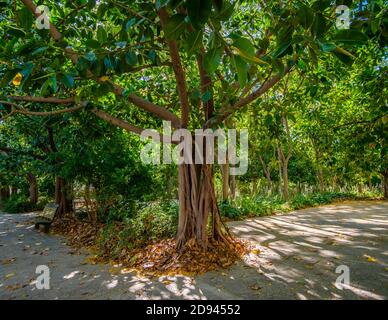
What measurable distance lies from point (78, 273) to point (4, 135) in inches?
322

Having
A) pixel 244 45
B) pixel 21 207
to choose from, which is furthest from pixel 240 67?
pixel 21 207

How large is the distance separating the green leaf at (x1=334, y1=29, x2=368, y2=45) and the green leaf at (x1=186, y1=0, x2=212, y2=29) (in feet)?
2.36

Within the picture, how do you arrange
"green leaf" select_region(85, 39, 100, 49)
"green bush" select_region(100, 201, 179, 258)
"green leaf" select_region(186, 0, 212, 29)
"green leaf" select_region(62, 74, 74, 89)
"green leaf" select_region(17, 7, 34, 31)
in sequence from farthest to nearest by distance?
"green bush" select_region(100, 201, 179, 258), "green leaf" select_region(85, 39, 100, 49), "green leaf" select_region(62, 74, 74, 89), "green leaf" select_region(17, 7, 34, 31), "green leaf" select_region(186, 0, 212, 29)

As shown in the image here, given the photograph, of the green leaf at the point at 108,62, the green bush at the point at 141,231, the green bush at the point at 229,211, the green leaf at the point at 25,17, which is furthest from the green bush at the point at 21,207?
the green leaf at the point at 25,17

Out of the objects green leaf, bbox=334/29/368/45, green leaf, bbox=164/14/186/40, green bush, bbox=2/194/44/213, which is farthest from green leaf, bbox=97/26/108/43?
green bush, bbox=2/194/44/213

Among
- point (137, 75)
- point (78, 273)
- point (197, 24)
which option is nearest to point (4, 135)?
point (137, 75)

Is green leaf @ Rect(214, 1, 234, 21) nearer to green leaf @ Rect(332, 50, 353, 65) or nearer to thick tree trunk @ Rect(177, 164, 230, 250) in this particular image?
green leaf @ Rect(332, 50, 353, 65)

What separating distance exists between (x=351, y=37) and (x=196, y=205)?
13.5 ft

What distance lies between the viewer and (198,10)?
100cm

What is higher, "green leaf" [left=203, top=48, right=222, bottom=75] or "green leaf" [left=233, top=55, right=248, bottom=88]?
"green leaf" [left=203, top=48, right=222, bottom=75]

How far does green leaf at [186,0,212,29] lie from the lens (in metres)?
0.98

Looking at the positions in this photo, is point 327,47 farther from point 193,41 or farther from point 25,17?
point 25,17
